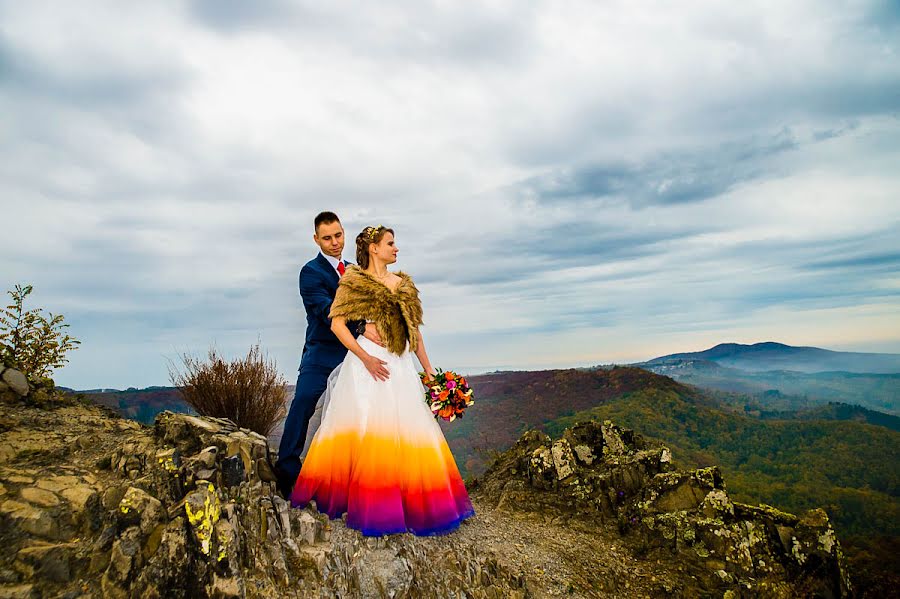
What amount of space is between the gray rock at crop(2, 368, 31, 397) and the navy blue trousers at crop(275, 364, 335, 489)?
160 inches

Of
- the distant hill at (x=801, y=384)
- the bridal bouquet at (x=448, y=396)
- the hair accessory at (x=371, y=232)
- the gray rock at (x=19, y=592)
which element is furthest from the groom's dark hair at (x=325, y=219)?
the distant hill at (x=801, y=384)

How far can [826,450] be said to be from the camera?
28.0m

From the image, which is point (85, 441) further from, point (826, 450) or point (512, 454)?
point (826, 450)

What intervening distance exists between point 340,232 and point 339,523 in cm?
387

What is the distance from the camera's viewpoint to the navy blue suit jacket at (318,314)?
6.37 metres

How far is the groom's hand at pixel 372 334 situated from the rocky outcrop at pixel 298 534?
6.78 feet

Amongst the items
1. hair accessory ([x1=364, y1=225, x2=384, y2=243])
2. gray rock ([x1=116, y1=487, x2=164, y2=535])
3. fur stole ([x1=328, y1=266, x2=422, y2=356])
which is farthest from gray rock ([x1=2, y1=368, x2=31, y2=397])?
hair accessory ([x1=364, y1=225, x2=384, y2=243])

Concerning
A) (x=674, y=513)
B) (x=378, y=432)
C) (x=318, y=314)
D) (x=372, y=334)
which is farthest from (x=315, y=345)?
(x=674, y=513)

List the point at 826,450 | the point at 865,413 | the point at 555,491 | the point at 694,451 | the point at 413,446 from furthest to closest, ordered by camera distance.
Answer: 1. the point at 865,413
2. the point at 826,450
3. the point at 694,451
4. the point at 555,491
5. the point at 413,446

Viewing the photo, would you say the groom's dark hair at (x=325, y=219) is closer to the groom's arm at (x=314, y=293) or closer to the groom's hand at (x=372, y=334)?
the groom's arm at (x=314, y=293)

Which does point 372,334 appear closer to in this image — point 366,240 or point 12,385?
point 366,240

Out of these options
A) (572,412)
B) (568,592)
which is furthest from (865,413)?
(568,592)

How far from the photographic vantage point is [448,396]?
20.6ft

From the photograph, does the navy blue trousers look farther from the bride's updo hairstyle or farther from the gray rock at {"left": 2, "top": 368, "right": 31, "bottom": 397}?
the gray rock at {"left": 2, "top": 368, "right": 31, "bottom": 397}
